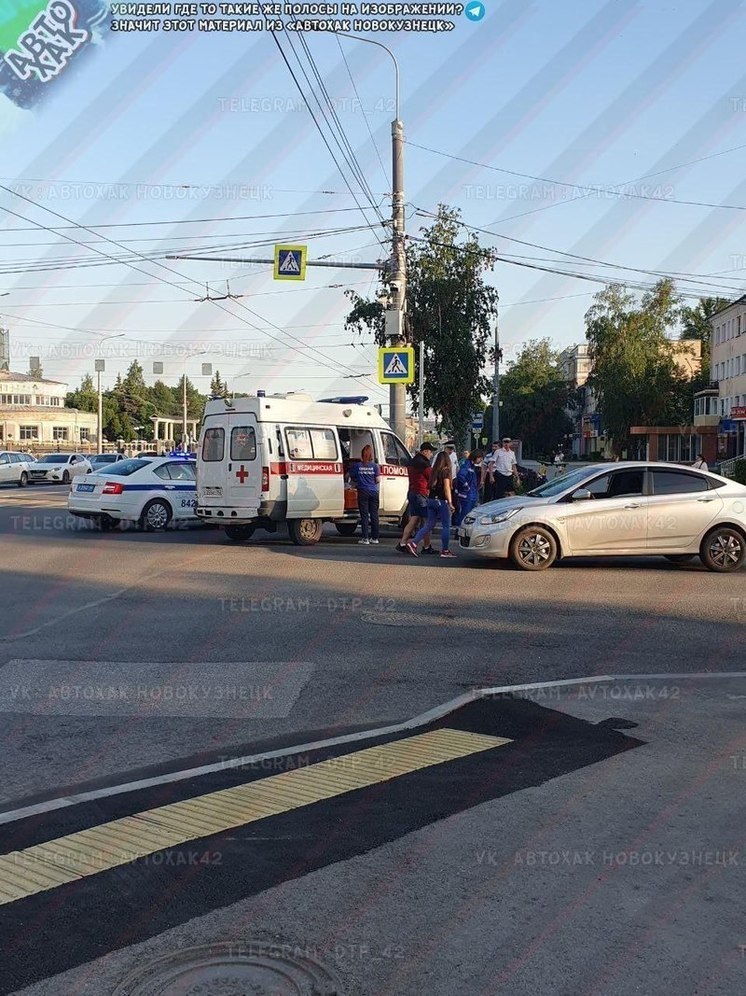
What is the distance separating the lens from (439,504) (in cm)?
1675

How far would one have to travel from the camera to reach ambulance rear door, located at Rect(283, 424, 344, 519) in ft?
59.3

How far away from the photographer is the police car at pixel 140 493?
20688 mm

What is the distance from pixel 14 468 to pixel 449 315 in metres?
23.1

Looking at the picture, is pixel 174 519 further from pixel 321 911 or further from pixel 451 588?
pixel 321 911

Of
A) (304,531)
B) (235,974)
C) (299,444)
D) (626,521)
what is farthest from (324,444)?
(235,974)

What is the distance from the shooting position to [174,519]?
21.4 metres

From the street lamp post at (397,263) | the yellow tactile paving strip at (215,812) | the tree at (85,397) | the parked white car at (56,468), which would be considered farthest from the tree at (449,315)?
the tree at (85,397)

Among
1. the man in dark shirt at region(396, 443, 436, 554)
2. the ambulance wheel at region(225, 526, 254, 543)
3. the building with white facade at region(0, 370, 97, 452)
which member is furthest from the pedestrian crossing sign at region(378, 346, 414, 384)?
the building with white facade at region(0, 370, 97, 452)

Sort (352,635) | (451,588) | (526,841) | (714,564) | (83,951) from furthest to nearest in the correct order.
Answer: (714,564)
(451,588)
(352,635)
(526,841)
(83,951)

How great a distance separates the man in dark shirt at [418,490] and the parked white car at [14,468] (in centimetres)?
3610

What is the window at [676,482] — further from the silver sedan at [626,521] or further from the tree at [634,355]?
the tree at [634,355]

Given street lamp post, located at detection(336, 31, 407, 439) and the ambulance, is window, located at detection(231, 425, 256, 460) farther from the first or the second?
street lamp post, located at detection(336, 31, 407, 439)

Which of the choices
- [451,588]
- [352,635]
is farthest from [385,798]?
[451,588]

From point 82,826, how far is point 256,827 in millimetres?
786
